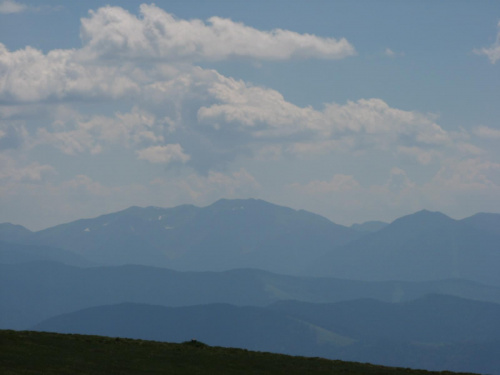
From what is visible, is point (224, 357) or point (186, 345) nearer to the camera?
point (224, 357)

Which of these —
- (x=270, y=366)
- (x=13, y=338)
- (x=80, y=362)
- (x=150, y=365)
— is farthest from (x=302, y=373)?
(x=13, y=338)

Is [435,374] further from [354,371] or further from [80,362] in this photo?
[80,362]

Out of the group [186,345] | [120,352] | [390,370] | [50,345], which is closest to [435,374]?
[390,370]

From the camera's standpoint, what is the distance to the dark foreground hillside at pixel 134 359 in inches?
1678

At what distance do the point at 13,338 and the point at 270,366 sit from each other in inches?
811

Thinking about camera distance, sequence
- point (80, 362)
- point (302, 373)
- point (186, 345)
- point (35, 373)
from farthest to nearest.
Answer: point (186, 345) < point (302, 373) < point (80, 362) < point (35, 373)

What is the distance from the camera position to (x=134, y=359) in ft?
157

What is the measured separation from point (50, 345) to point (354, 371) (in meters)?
24.5

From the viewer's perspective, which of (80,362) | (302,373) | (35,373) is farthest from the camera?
(302,373)

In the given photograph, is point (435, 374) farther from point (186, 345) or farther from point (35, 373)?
point (35, 373)

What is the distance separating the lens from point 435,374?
54000mm

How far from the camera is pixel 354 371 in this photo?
170ft

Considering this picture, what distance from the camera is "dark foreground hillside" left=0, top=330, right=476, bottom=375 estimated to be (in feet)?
140

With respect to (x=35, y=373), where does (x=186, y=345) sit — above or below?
above
